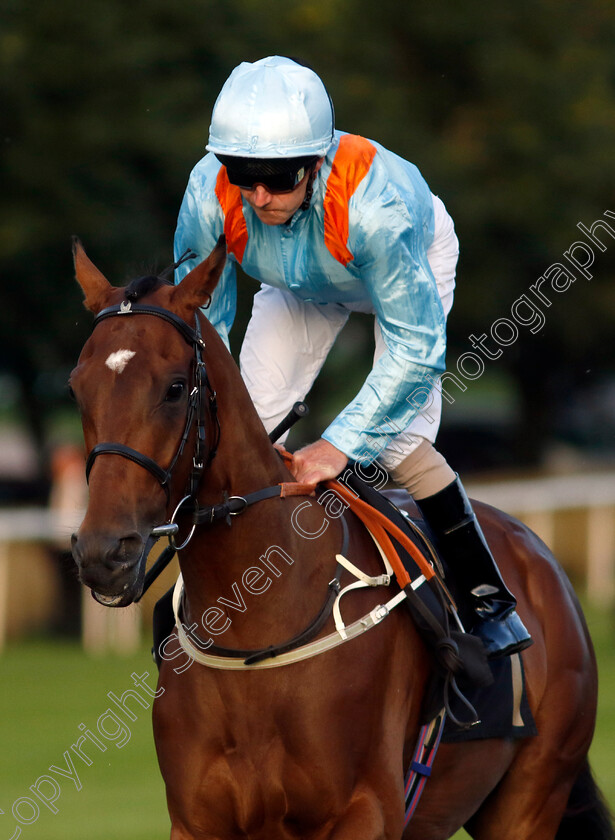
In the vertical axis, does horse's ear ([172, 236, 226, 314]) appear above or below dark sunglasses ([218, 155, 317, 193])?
below

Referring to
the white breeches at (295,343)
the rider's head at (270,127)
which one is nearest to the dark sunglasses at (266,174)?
the rider's head at (270,127)

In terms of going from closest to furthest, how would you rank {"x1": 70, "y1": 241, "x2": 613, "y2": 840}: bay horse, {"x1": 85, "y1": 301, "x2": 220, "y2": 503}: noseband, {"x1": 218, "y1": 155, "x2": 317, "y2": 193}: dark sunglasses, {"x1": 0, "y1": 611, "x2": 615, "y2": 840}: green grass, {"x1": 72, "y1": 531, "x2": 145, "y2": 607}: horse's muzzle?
{"x1": 72, "y1": 531, "x2": 145, "y2": 607}: horse's muzzle, {"x1": 70, "y1": 241, "x2": 613, "y2": 840}: bay horse, {"x1": 85, "y1": 301, "x2": 220, "y2": 503}: noseband, {"x1": 218, "y1": 155, "x2": 317, "y2": 193}: dark sunglasses, {"x1": 0, "y1": 611, "x2": 615, "y2": 840}: green grass

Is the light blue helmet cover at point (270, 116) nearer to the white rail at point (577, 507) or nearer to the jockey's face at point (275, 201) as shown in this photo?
the jockey's face at point (275, 201)

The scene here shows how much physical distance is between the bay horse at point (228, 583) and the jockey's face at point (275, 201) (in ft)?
1.17

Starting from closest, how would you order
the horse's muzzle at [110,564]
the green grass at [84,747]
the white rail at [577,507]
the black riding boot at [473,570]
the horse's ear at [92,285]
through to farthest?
the horse's muzzle at [110,564]
the horse's ear at [92,285]
the black riding boot at [473,570]
the green grass at [84,747]
the white rail at [577,507]

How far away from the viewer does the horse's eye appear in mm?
2922

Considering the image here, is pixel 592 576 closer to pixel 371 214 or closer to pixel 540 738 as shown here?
pixel 540 738

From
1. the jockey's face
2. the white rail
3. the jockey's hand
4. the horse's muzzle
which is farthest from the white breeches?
the white rail

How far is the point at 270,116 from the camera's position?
10.8 ft

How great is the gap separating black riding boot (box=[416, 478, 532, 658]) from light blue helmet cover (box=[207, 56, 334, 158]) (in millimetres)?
1112

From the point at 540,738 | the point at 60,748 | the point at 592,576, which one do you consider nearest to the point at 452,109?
the point at 592,576

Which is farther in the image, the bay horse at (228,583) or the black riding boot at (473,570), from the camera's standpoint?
the black riding boot at (473,570)

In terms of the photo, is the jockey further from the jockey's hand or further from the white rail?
the white rail

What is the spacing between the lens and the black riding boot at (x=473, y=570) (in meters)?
3.88
